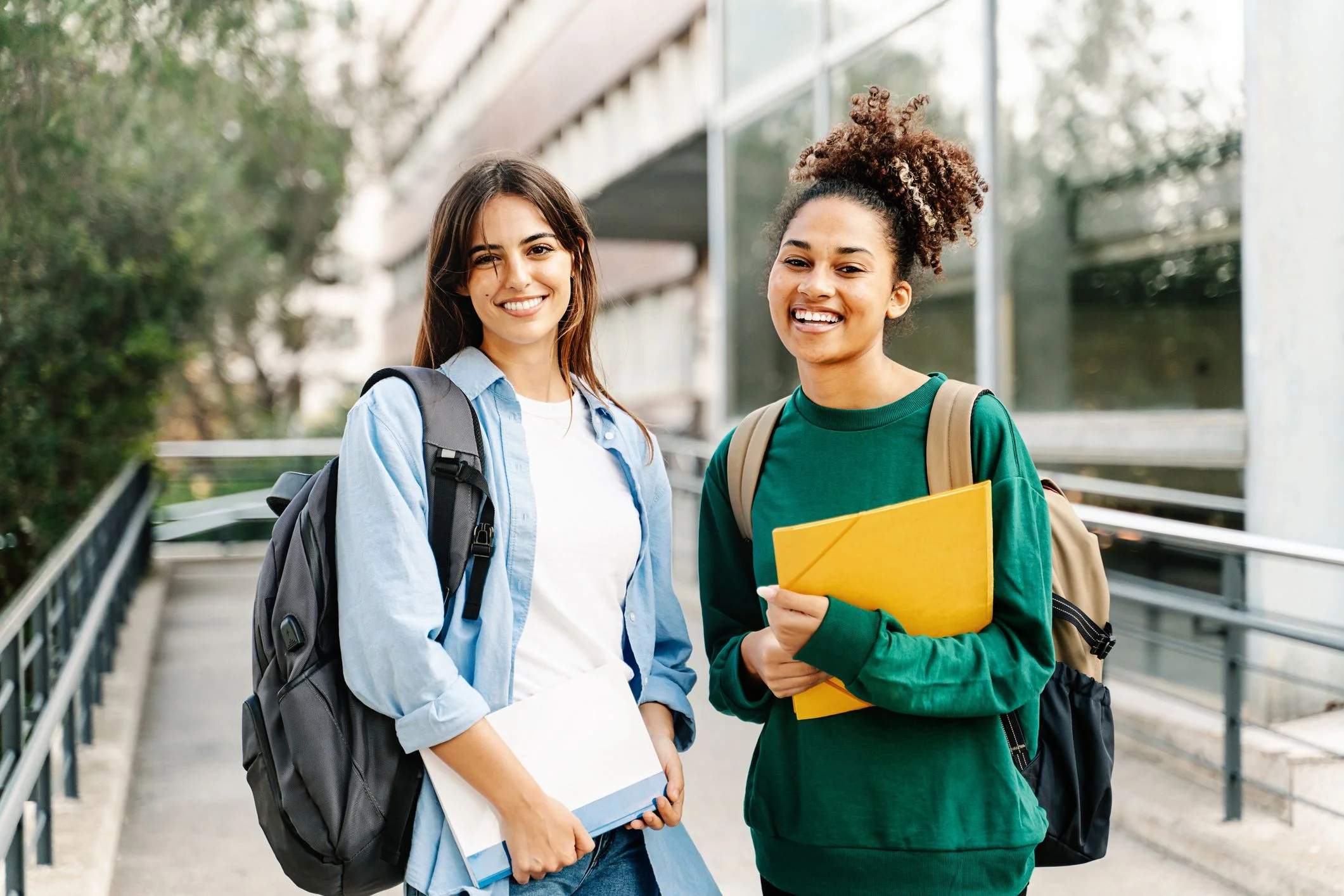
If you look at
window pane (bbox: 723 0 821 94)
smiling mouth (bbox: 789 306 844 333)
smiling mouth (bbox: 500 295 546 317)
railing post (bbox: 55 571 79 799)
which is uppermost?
window pane (bbox: 723 0 821 94)

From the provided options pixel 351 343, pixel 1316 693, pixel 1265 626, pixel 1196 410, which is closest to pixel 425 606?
pixel 1265 626

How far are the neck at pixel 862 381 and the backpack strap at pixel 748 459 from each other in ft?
0.25

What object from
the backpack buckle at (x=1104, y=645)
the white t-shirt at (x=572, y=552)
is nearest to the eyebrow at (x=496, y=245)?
Answer: the white t-shirt at (x=572, y=552)

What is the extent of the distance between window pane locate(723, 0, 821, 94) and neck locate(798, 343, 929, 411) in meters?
7.42

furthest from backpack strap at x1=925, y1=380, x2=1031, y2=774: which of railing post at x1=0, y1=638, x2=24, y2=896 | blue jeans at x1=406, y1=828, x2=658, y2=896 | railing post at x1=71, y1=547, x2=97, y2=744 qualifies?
railing post at x1=71, y1=547, x2=97, y2=744

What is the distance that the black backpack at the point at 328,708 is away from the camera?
1.73 metres

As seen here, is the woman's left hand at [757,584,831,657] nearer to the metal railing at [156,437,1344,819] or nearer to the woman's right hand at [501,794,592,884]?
the woman's right hand at [501,794,592,884]

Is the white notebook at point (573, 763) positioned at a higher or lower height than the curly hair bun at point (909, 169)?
lower

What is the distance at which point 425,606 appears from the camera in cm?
172

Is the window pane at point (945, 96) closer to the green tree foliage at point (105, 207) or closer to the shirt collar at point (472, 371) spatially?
the green tree foliage at point (105, 207)

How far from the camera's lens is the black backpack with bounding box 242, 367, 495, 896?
1727mm

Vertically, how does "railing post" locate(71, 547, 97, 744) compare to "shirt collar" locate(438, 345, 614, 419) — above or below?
below

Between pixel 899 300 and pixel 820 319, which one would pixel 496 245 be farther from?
pixel 899 300

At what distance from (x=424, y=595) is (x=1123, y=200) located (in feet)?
17.7
